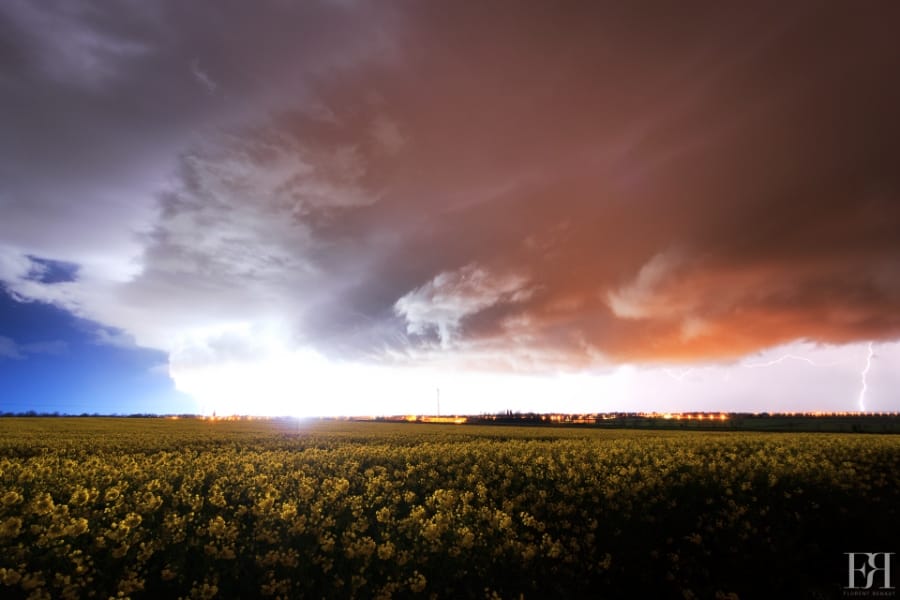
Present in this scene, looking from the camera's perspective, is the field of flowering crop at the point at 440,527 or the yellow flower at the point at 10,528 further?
the field of flowering crop at the point at 440,527

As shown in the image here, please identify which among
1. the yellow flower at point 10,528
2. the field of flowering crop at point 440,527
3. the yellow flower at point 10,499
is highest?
the yellow flower at point 10,499

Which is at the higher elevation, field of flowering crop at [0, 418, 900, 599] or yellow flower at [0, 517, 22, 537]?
yellow flower at [0, 517, 22, 537]

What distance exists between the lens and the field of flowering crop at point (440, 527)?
7637 millimetres

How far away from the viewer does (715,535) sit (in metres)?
13.7

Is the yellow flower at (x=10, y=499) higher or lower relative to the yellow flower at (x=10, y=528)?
higher

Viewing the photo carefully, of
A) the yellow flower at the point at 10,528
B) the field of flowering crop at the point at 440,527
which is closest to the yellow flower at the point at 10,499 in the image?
the field of flowering crop at the point at 440,527

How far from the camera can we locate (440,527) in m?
8.88

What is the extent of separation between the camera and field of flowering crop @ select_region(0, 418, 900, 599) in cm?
764

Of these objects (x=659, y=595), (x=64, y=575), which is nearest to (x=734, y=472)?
(x=659, y=595)

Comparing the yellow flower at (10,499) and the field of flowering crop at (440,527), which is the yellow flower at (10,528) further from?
the yellow flower at (10,499)

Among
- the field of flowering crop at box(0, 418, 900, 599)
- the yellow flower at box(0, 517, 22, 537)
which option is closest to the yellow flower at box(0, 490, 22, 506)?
the field of flowering crop at box(0, 418, 900, 599)

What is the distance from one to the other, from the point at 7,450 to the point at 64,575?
83.2 ft

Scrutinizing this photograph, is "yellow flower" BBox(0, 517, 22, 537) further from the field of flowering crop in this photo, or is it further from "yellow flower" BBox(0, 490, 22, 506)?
"yellow flower" BBox(0, 490, 22, 506)

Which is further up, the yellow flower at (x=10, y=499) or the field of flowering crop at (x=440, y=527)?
the yellow flower at (x=10, y=499)
